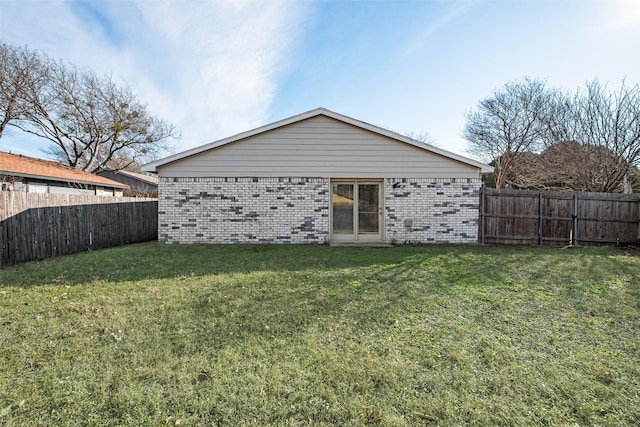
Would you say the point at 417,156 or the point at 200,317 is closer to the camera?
the point at 200,317

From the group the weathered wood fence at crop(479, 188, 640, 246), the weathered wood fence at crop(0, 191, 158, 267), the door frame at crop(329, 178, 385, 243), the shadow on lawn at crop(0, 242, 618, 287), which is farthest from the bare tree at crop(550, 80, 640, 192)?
the weathered wood fence at crop(0, 191, 158, 267)

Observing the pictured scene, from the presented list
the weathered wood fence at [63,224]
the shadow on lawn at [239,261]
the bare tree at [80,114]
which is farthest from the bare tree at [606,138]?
the bare tree at [80,114]

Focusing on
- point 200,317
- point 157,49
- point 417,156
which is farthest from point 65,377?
point 157,49

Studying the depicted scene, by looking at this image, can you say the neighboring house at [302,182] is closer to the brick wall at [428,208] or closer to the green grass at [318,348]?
the brick wall at [428,208]

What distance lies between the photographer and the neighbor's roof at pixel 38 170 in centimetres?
1332

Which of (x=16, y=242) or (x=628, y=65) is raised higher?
(x=628, y=65)

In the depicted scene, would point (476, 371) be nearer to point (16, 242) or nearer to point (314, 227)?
point (314, 227)

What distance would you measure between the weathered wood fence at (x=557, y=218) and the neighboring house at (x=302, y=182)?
1.23 metres

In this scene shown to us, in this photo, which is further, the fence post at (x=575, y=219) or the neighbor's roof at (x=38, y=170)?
the neighbor's roof at (x=38, y=170)

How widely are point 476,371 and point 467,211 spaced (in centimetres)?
803

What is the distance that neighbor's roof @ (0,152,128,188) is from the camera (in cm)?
1332

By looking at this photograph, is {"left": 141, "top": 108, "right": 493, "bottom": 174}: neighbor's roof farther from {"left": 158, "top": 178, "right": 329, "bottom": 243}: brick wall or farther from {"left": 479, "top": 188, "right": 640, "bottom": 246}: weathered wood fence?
{"left": 479, "top": 188, "right": 640, "bottom": 246}: weathered wood fence

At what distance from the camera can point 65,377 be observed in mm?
2422

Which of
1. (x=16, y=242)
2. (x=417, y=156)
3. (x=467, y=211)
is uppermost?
(x=417, y=156)
